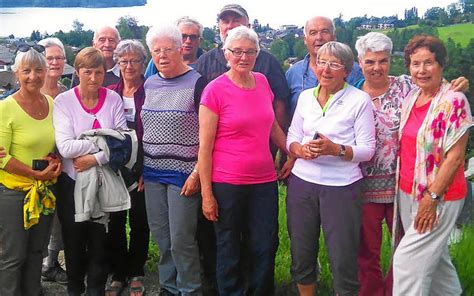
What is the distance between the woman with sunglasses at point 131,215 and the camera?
354cm

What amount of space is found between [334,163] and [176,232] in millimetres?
1085

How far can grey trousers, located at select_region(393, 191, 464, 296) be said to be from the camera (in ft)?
9.16

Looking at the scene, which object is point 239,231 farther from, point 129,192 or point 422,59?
point 422,59

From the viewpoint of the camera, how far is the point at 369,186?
3184 millimetres

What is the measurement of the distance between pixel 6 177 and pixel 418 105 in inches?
97.6

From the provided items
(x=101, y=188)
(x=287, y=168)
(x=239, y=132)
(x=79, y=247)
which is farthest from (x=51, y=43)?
(x=287, y=168)

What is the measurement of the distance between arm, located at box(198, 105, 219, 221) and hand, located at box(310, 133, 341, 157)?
60cm

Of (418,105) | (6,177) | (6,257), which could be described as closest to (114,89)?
(6,177)

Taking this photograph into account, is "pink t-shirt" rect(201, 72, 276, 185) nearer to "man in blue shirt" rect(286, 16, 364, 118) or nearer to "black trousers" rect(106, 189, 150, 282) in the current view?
"man in blue shirt" rect(286, 16, 364, 118)

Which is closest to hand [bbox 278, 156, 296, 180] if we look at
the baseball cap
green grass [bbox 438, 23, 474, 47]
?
the baseball cap

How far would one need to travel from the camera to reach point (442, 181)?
2729 mm

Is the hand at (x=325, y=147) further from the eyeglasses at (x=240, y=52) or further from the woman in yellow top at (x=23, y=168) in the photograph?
the woman in yellow top at (x=23, y=168)

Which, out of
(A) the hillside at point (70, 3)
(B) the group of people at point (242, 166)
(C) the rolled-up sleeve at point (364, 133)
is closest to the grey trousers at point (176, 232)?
(B) the group of people at point (242, 166)

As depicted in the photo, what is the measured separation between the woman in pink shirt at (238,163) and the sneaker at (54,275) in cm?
139
